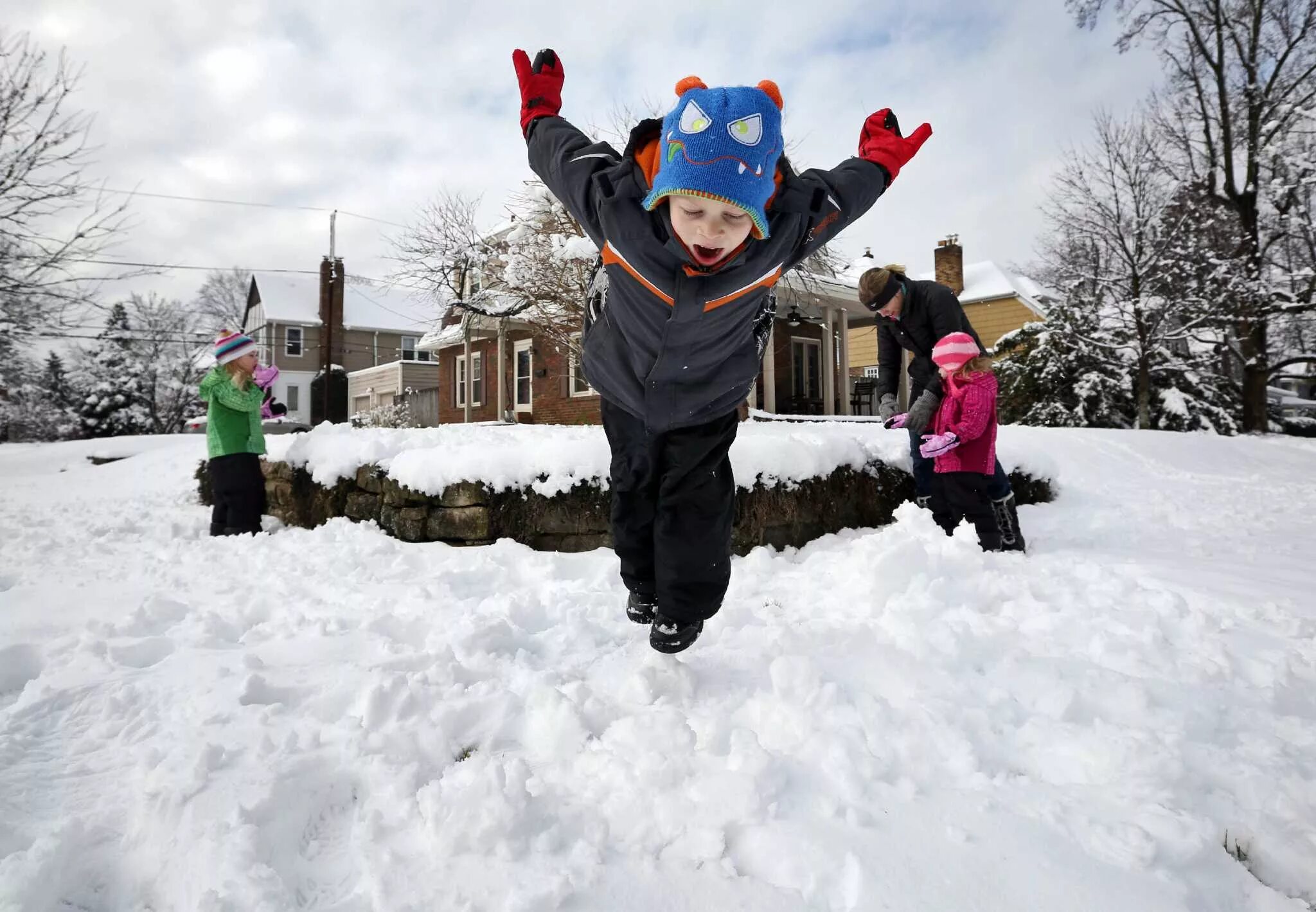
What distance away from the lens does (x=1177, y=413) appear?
13312mm

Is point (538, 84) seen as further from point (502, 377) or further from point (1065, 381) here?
point (1065, 381)

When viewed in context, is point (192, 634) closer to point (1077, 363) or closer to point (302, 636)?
point (302, 636)

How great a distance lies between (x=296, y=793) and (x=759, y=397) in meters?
13.5

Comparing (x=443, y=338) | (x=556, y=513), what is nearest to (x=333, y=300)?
(x=443, y=338)

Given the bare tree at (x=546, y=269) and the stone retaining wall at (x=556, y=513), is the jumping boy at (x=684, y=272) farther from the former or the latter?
the bare tree at (x=546, y=269)

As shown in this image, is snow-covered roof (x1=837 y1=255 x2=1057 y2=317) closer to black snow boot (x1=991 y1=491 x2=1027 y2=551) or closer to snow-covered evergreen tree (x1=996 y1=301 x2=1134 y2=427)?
Result: snow-covered evergreen tree (x1=996 y1=301 x2=1134 y2=427)

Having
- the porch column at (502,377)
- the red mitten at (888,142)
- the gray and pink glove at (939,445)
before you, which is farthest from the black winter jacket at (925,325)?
the porch column at (502,377)

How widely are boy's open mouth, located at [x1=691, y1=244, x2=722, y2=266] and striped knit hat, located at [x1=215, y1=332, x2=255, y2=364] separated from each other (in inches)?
176

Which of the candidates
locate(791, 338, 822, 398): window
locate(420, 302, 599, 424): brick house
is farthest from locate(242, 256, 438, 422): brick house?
locate(791, 338, 822, 398): window

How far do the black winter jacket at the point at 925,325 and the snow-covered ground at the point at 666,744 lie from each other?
5.27 feet

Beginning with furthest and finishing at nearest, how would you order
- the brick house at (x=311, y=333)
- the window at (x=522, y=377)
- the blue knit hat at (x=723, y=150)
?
the brick house at (x=311, y=333), the window at (x=522, y=377), the blue knit hat at (x=723, y=150)

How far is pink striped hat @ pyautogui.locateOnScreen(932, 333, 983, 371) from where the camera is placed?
382 cm

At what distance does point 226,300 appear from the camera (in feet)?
118

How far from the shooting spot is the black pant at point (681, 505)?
1.89 metres
